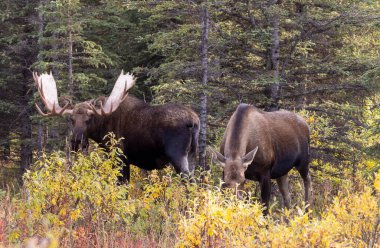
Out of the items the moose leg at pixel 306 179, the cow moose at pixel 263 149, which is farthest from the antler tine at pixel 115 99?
the moose leg at pixel 306 179

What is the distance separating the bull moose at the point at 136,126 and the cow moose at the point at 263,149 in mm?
1184

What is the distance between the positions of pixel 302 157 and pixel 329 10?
3124 millimetres

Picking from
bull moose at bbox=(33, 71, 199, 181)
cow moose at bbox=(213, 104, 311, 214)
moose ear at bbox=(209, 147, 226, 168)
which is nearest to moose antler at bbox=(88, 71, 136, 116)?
bull moose at bbox=(33, 71, 199, 181)

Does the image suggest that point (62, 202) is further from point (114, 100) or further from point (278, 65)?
point (278, 65)

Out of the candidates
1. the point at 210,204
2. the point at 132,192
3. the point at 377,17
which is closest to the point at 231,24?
the point at 377,17

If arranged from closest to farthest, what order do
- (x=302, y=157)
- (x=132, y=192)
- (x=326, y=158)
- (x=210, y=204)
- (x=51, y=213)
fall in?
(x=210, y=204) < (x=51, y=213) < (x=132, y=192) < (x=302, y=157) < (x=326, y=158)

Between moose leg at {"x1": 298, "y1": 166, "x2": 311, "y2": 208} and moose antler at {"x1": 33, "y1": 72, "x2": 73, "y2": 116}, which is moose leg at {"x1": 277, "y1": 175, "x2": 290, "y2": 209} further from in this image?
moose antler at {"x1": 33, "y1": 72, "x2": 73, "y2": 116}

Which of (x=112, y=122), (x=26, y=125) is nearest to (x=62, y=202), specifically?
(x=112, y=122)

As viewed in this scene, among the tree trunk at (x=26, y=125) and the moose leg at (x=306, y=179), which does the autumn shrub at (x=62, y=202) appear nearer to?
the moose leg at (x=306, y=179)

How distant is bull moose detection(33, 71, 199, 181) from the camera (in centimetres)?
1059

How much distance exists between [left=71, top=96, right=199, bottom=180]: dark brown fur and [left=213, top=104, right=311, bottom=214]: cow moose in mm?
1154

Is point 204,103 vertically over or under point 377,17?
under

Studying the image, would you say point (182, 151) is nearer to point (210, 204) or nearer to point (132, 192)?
point (132, 192)

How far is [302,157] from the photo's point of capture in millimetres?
11102
